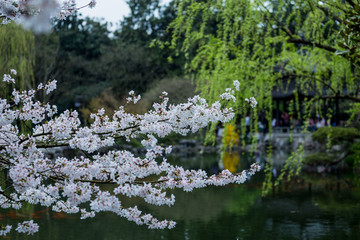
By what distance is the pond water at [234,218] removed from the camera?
644 cm

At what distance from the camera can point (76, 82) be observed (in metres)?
26.2

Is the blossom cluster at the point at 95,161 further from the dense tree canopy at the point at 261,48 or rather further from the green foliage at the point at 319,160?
the green foliage at the point at 319,160

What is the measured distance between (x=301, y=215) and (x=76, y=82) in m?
20.7

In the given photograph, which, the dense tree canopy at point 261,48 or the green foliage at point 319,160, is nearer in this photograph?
the dense tree canopy at point 261,48

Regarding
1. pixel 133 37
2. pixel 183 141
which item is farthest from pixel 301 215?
pixel 133 37

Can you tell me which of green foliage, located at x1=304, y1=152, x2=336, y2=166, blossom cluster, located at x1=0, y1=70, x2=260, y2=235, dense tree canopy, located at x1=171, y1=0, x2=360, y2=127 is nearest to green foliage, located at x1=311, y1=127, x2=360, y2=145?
green foliage, located at x1=304, y1=152, x2=336, y2=166

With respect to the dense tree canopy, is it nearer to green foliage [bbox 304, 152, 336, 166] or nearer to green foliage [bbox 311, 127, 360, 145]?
green foliage [bbox 311, 127, 360, 145]

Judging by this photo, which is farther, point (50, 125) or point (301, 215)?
point (301, 215)

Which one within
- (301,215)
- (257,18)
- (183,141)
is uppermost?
(257,18)

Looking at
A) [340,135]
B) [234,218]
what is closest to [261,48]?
[234,218]

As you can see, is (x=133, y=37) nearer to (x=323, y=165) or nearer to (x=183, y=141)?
(x=183, y=141)

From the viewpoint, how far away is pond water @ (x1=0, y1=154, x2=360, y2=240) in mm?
6441

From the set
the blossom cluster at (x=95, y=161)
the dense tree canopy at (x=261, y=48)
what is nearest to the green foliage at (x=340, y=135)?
the dense tree canopy at (x=261, y=48)

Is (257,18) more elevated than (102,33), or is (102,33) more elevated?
(102,33)
